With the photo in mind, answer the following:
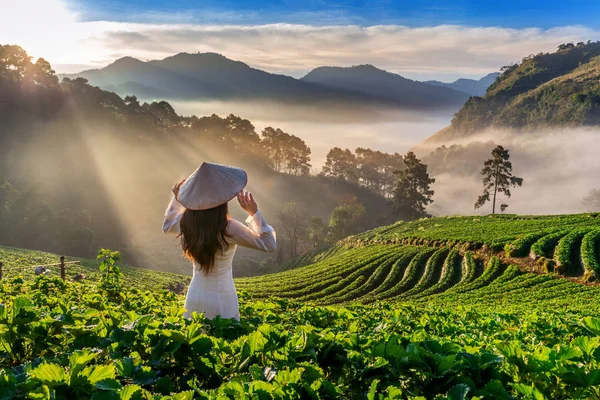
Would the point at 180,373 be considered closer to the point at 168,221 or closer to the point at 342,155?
the point at 168,221

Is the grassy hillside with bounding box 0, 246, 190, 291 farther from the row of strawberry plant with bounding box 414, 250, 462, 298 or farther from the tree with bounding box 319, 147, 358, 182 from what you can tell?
the tree with bounding box 319, 147, 358, 182

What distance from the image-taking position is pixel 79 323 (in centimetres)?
314

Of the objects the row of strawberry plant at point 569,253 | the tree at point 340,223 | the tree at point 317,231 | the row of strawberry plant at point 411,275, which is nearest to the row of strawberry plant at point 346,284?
the row of strawberry plant at point 411,275

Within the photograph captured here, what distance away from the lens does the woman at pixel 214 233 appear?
184 inches

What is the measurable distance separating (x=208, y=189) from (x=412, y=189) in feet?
246

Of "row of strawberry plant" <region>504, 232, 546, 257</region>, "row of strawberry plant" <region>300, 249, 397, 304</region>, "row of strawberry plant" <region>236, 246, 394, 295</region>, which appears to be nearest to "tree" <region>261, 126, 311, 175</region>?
"row of strawberry plant" <region>236, 246, 394, 295</region>

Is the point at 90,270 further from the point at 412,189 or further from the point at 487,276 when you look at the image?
the point at 412,189

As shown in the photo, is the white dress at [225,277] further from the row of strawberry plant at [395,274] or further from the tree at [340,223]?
the tree at [340,223]

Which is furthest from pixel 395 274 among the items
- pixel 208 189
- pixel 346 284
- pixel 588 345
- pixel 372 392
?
pixel 372 392

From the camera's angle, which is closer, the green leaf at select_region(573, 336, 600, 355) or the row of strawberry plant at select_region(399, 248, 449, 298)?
the green leaf at select_region(573, 336, 600, 355)

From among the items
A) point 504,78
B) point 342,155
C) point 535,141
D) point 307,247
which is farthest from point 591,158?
point 307,247

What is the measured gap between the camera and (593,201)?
11438 cm

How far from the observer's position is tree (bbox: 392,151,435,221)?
76.9 m

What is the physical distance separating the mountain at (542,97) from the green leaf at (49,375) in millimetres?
154670
